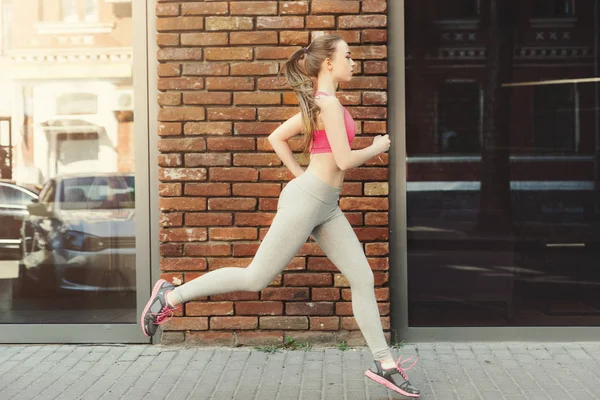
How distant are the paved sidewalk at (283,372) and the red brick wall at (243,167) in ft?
0.88

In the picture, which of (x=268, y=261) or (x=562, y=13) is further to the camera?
(x=562, y=13)

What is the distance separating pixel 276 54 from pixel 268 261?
179 cm

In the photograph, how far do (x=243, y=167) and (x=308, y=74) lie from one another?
1.33m

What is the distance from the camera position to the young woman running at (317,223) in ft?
14.5

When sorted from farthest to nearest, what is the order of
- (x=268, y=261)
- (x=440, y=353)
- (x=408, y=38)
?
1. (x=408, y=38)
2. (x=440, y=353)
3. (x=268, y=261)

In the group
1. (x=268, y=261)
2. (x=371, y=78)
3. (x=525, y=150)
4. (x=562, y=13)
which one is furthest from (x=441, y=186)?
(x=268, y=261)

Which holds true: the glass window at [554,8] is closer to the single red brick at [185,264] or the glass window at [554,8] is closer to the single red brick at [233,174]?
Result: the single red brick at [233,174]

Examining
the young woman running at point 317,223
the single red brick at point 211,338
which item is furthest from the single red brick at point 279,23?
the single red brick at point 211,338

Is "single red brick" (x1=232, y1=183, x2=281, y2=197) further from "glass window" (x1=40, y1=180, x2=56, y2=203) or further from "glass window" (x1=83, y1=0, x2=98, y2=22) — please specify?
"glass window" (x1=83, y1=0, x2=98, y2=22)

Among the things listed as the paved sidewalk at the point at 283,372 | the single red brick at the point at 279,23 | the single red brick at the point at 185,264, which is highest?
the single red brick at the point at 279,23

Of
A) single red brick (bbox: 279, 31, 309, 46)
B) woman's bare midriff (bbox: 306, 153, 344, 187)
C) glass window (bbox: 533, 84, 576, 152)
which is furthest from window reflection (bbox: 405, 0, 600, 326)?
woman's bare midriff (bbox: 306, 153, 344, 187)

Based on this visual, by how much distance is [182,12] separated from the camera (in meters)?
5.70

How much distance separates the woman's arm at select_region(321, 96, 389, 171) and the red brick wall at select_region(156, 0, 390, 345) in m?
1.36

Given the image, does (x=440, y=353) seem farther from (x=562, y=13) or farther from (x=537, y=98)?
(x=562, y=13)
